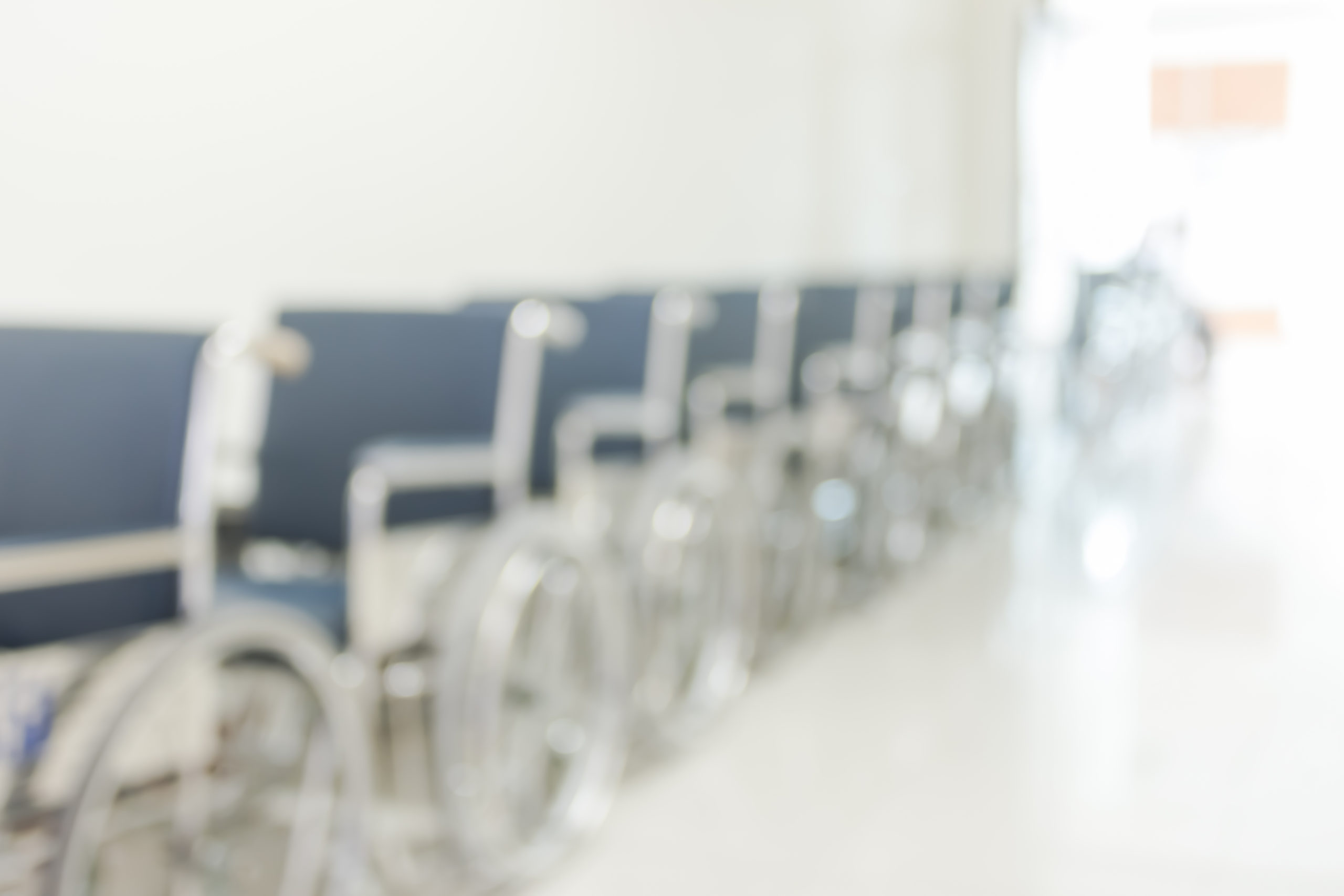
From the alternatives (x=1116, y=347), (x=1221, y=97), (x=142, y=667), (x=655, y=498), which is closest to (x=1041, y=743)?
(x=655, y=498)

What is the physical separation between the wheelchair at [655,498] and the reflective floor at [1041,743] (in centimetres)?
15

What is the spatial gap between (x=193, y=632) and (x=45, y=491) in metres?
0.32

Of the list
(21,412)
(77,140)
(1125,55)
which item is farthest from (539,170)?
(1125,55)

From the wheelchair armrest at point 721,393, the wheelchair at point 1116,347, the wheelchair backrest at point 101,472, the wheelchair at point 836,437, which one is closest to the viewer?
the wheelchair backrest at point 101,472

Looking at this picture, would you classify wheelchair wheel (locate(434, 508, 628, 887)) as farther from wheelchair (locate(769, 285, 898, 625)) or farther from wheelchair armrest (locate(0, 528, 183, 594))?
wheelchair (locate(769, 285, 898, 625))

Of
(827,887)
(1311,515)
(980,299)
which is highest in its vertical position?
(980,299)

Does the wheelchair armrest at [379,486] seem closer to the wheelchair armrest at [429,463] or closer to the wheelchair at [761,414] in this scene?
the wheelchair armrest at [429,463]

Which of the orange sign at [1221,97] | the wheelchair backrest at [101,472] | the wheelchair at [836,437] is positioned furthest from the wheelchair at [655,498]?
the orange sign at [1221,97]

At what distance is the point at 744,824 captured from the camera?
93.7 inches

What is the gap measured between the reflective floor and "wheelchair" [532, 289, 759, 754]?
150 mm

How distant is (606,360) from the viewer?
2.84 meters

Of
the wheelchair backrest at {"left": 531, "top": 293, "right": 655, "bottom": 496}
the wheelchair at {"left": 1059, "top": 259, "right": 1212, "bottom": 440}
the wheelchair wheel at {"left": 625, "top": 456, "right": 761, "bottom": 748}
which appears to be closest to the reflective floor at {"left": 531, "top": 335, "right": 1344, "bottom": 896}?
the wheelchair wheel at {"left": 625, "top": 456, "right": 761, "bottom": 748}

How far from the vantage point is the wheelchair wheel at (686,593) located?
2529 mm

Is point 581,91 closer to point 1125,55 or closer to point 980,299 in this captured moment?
point 980,299
